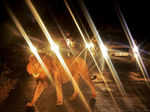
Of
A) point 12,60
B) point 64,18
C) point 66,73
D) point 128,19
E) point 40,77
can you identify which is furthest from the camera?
point 128,19

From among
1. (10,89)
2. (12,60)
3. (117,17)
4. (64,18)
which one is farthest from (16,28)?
(117,17)

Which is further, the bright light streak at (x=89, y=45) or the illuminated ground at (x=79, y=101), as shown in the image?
the bright light streak at (x=89, y=45)

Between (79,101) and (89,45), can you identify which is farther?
(89,45)

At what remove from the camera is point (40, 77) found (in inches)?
145

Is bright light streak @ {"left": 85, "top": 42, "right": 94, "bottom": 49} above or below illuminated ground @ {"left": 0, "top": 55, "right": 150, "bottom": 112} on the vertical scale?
above

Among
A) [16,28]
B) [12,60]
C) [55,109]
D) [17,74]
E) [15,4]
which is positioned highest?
[15,4]

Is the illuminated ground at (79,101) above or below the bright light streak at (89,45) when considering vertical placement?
below

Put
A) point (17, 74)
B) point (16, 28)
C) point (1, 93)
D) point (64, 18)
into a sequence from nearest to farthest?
point (1, 93) < point (16, 28) < point (17, 74) < point (64, 18)

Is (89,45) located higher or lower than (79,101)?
higher

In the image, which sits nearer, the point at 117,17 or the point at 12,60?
the point at 12,60

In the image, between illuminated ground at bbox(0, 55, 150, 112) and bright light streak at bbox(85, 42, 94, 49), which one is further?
bright light streak at bbox(85, 42, 94, 49)

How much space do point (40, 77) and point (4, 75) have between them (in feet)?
9.84

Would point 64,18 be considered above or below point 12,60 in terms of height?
above

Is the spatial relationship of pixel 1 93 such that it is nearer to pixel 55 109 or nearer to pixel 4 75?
pixel 4 75
